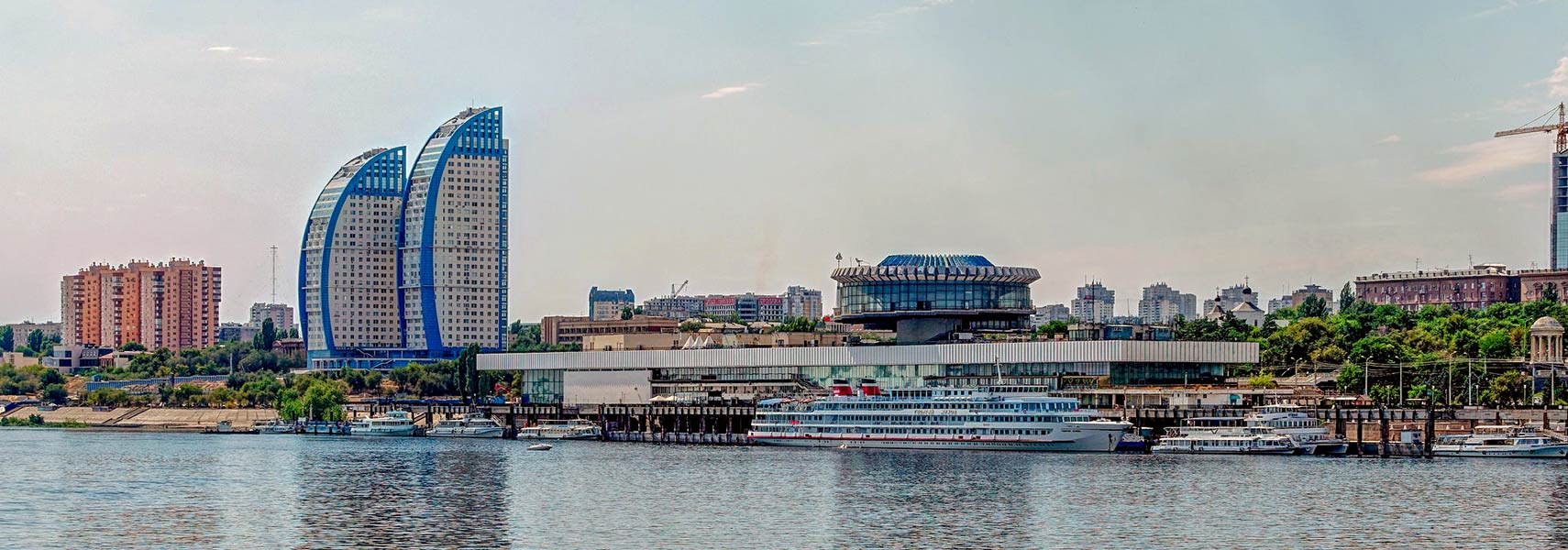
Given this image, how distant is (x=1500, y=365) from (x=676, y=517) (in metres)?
101

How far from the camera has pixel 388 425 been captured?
18100 cm

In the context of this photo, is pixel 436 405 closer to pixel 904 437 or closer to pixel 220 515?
pixel 904 437

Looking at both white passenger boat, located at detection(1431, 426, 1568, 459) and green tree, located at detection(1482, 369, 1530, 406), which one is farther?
green tree, located at detection(1482, 369, 1530, 406)

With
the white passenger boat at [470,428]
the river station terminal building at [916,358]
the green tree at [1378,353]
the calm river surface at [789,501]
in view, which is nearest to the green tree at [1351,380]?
the green tree at [1378,353]

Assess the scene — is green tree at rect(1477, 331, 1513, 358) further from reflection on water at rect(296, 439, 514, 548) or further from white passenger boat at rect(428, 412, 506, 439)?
reflection on water at rect(296, 439, 514, 548)

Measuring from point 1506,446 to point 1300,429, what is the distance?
12695 mm

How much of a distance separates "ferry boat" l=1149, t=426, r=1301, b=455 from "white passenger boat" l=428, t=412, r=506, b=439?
65546 mm

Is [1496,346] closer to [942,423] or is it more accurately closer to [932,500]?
[942,423]

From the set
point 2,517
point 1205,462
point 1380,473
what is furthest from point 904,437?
point 2,517

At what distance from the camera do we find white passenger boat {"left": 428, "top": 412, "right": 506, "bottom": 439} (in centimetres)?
17100

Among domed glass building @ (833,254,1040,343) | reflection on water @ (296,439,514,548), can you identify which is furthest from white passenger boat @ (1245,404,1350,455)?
reflection on water @ (296,439,514,548)

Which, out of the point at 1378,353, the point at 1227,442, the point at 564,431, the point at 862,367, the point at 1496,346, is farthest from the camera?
the point at 1496,346

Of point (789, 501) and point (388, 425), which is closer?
point (789, 501)

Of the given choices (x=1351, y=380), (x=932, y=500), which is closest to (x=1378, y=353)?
(x=1351, y=380)
